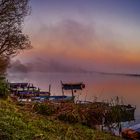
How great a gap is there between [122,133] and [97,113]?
2611 millimetres

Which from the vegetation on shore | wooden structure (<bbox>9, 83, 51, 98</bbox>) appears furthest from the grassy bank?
wooden structure (<bbox>9, 83, 51, 98</bbox>)

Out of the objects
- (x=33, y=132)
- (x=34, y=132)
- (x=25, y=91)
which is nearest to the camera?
(x=33, y=132)

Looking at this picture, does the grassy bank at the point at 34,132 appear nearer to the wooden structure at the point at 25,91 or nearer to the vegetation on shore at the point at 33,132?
the vegetation on shore at the point at 33,132

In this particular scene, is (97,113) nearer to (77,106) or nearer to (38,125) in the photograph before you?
(77,106)

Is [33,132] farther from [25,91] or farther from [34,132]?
[25,91]

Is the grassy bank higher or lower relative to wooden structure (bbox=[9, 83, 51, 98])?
lower

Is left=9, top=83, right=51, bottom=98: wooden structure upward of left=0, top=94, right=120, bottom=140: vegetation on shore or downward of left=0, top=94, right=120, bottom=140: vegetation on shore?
upward

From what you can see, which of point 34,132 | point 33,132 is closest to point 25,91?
point 34,132

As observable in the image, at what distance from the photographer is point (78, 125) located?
68.6 feet

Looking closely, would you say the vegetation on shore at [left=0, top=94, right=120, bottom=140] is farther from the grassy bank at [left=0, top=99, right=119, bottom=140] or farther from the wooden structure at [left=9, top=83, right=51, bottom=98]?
the wooden structure at [left=9, top=83, right=51, bottom=98]

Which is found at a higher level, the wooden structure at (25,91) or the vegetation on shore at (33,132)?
the wooden structure at (25,91)

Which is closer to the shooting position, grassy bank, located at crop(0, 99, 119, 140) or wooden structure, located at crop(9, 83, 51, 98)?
grassy bank, located at crop(0, 99, 119, 140)

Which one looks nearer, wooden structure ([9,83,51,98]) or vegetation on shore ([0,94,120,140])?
vegetation on shore ([0,94,120,140])

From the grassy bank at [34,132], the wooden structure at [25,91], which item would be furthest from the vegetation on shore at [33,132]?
the wooden structure at [25,91]
